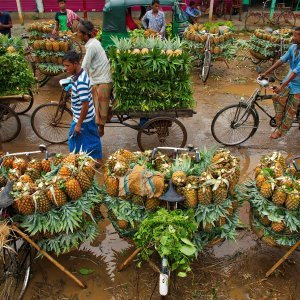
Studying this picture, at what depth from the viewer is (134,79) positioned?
5195 mm

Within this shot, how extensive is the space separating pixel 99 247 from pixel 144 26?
23.3 ft

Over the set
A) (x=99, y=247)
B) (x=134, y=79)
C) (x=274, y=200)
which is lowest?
(x=99, y=247)

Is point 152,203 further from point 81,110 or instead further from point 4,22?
point 4,22

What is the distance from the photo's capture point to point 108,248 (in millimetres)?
4156

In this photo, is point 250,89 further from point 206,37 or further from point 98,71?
point 98,71

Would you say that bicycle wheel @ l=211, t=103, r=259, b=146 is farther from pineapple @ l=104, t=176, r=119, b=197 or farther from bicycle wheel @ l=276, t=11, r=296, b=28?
bicycle wheel @ l=276, t=11, r=296, b=28

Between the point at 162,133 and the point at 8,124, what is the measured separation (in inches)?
123

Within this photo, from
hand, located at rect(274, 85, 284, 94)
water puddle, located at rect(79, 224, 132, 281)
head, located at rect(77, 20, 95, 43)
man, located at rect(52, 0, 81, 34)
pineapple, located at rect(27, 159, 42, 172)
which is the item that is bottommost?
water puddle, located at rect(79, 224, 132, 281)

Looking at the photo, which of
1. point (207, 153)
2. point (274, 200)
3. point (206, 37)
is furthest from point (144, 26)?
point (274, 200)

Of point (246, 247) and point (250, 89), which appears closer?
point (246, 247)

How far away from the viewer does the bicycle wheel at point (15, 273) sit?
3371mm

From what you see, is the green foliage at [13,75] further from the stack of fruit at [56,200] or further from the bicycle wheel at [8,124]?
the stack of fruit at [56,200]

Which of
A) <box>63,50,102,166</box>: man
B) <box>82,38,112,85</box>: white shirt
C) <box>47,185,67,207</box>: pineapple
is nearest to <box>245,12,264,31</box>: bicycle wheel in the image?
<box>82,38,112,85</box>: white shirt

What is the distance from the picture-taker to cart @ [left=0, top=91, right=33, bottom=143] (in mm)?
5855
